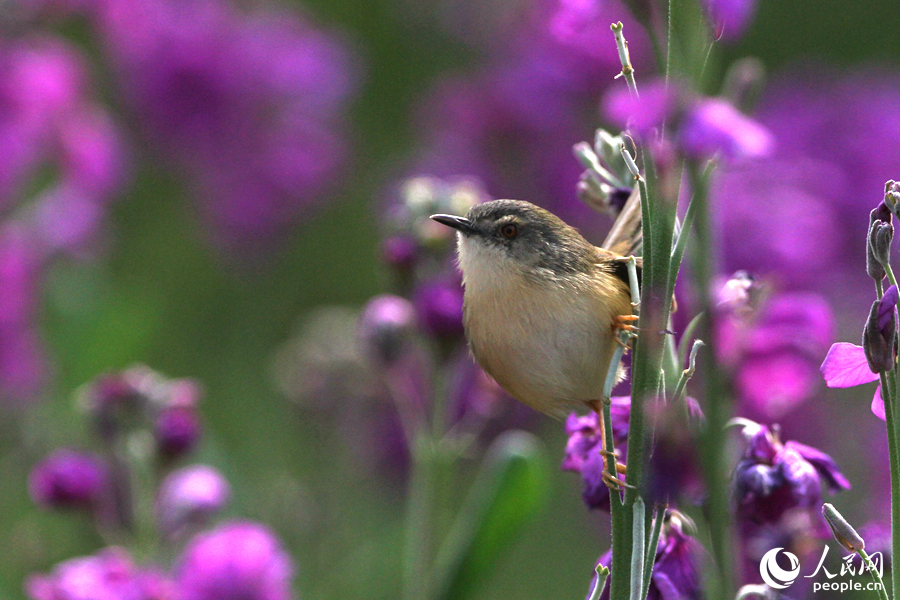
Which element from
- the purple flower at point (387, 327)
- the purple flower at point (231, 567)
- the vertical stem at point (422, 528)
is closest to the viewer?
the purple flower at point (231, 567)

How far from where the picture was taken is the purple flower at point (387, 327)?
1.71 meters

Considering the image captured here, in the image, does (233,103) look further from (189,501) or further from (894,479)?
(894,479)

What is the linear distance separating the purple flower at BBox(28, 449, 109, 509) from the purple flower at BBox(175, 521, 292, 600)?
0.17m

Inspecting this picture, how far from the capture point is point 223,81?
3301 millimetres

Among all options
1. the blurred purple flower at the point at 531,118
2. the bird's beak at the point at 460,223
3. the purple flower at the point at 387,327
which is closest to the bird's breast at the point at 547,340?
the bird's beak at the point at 460,223

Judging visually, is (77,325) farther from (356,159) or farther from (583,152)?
(583,152)

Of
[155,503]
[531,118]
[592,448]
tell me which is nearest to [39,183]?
[531,118]

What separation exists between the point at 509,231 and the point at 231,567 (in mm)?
625

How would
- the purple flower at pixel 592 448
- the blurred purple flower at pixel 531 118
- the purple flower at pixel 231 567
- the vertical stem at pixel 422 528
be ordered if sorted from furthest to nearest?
1. the blurred purple flower at pixel 531 118
2. the vertical stem at pixel 422 528
3. the purple flower at pixel 231 567
4. the purple flower at pixel 592 448

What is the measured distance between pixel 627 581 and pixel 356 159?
Answer: 10.8 feet

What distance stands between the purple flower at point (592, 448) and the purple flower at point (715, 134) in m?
0.38

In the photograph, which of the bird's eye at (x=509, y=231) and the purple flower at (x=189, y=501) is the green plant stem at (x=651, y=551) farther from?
the purple flower at (x=189, y=501)

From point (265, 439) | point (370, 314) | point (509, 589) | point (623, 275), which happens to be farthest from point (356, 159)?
point (623, 275)

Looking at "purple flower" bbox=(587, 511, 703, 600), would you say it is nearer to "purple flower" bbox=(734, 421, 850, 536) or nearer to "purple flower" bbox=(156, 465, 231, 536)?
"purple flower" bbox=(734, 421, 850, 536)
